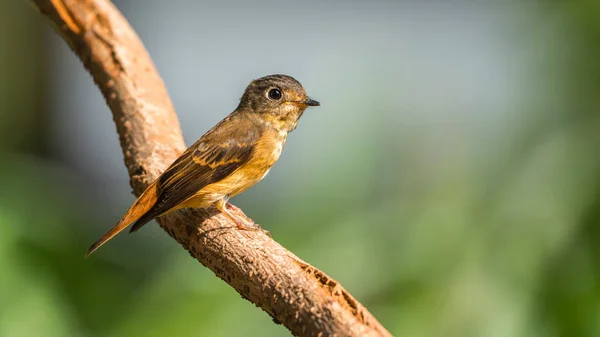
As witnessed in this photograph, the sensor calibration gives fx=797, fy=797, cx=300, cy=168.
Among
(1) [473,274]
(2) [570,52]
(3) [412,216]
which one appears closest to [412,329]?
(1) [473,274]

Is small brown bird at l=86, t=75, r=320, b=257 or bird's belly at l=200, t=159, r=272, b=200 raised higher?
small brown bird at l=86, t=75, r=320, b=257

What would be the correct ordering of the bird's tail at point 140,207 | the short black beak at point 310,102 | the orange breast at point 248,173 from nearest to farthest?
the bird's tail at point 140,207
the orange breast at point 248,173
the short black beak at point 310,102

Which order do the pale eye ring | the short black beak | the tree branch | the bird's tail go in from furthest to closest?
the pale eye ring
the short black beak
the bird's tail
the tree branch

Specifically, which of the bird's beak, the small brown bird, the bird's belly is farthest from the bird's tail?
the bird's beak

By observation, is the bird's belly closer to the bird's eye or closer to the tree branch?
the tree branch

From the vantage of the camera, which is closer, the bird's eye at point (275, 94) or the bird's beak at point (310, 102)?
the bird's beak at point (310, 102)

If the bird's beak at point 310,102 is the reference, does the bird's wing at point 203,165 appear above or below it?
below

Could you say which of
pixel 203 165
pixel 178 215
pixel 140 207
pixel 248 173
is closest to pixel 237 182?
pixel 248 173

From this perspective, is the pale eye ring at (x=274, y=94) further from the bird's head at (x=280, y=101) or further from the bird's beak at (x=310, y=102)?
the bird's beak at (x=310, y=102)

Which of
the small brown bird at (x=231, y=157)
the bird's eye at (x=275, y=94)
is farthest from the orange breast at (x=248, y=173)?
the bird's eye at (x=275, y=94)
